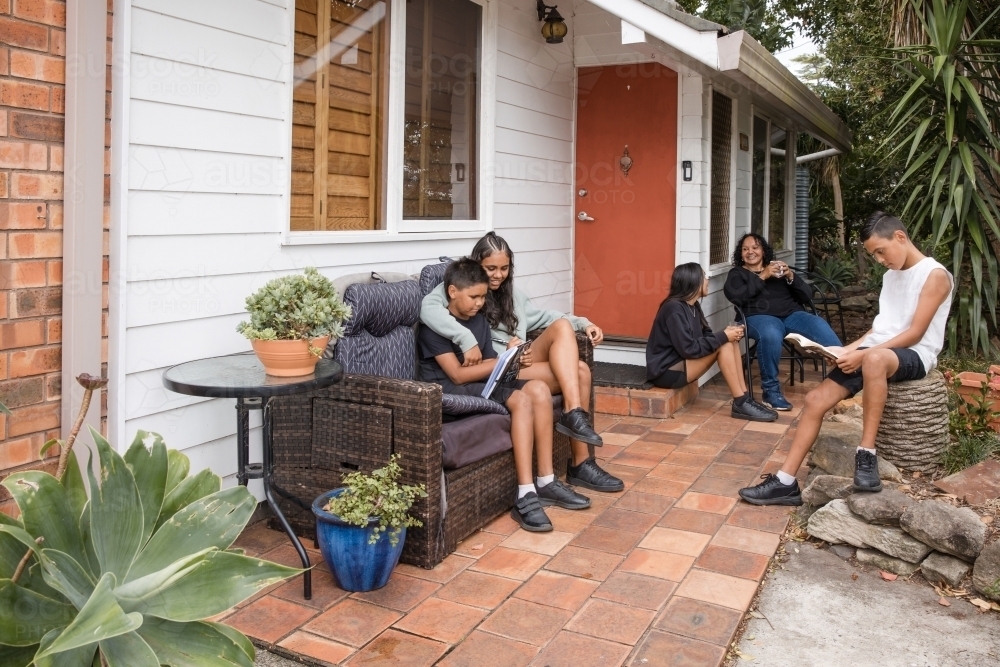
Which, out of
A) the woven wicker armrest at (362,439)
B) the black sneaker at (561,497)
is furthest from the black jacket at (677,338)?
the woven wicker armrest at (362,439)

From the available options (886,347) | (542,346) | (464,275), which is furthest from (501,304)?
(886,347)

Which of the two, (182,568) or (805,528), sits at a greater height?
(182,568)

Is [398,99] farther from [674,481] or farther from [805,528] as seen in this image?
[805,528]

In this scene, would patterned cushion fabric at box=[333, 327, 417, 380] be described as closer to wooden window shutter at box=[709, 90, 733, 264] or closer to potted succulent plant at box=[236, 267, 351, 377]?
potted succulent plant at box=[236, 267, 351, 377]

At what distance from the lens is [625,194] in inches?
239

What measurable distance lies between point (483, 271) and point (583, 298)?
106 inches

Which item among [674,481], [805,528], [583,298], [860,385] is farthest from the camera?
[583,298]

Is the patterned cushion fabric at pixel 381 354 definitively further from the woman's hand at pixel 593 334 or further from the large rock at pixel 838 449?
the large rock at pixel 838 449

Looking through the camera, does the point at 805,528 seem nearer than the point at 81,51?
No

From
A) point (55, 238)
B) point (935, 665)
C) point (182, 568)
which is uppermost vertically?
point (55, 238)

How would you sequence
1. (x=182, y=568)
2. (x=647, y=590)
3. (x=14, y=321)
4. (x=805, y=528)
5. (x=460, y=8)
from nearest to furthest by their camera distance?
(x=182, y=568)
(x=14, y=321)
(x=647, y=590)
(x=805, y=528)
(x=460, y=8)

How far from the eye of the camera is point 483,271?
11.9 feet

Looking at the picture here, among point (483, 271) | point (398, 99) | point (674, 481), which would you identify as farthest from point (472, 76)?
point (674, 481)

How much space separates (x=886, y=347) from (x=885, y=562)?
0.93m
